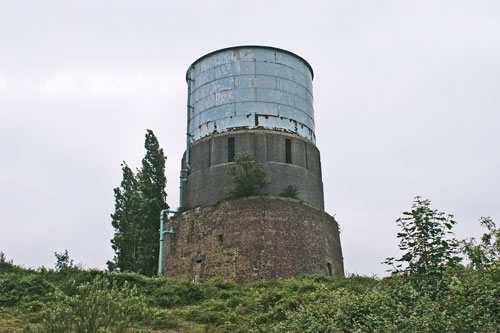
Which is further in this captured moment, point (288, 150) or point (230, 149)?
point (288, 150)

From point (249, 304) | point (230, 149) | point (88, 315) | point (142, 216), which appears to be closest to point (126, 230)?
point (142, 216)

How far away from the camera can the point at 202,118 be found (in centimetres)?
2603

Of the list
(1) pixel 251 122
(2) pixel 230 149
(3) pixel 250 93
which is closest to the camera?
(2) pixel 230 149

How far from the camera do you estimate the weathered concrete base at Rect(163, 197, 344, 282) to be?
70.1 feet

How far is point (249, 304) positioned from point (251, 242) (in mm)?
5811

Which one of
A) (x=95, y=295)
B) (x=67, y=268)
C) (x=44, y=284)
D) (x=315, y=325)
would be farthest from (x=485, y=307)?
(x=67, y=268)

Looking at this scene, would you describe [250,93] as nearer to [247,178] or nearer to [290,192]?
[247,178]

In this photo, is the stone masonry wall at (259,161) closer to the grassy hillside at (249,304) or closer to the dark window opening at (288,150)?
the dark window opening at (288,150)

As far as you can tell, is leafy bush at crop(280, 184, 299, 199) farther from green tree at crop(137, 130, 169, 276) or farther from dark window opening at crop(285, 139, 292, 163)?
green tree at crop(137, 130, 169, 276)

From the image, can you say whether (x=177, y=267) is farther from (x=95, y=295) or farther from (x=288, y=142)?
(x=95, y=295)

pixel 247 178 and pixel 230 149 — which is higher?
pixel 230 149

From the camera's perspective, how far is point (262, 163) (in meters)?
24.2

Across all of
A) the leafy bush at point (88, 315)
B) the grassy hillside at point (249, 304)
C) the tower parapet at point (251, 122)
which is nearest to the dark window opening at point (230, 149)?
the tower parapet at point (251, 122)

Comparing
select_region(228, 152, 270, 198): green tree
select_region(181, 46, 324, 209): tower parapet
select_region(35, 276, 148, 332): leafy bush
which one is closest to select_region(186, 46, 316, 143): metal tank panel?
select_region(181, 46, 324, 209): tower parapet
